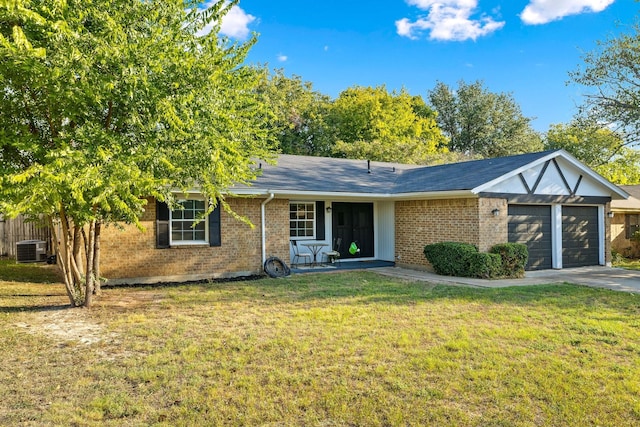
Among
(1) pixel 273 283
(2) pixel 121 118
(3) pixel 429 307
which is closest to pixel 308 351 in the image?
(3) pixel 429 307

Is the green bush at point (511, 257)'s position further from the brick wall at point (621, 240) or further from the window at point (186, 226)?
the brick wall at point (621, 240)

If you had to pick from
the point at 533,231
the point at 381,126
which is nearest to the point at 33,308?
the point at 533,231

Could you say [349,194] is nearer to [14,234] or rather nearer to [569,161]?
[569,161]

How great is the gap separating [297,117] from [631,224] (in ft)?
75.1

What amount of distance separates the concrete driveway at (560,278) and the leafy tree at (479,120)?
93.7 ft

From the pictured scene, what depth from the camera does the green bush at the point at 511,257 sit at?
1196 centimetres

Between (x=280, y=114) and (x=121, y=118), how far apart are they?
26.1 m

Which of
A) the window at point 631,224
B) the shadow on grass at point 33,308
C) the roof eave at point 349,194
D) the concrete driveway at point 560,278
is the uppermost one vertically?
the roof eave at point 349,194

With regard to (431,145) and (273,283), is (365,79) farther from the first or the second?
(273,283)

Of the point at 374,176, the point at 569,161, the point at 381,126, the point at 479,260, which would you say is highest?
the point at 381,126

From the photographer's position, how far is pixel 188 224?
38.8 feet

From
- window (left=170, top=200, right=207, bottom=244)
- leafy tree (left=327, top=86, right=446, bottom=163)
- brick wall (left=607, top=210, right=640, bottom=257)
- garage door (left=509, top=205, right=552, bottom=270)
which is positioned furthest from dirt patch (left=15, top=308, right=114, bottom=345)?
leafy tree (left=327, top=86, right=446, bottom=163)

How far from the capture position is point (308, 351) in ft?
18.1

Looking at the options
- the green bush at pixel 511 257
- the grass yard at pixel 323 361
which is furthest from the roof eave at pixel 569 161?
the grass yard at pixel 323 361
